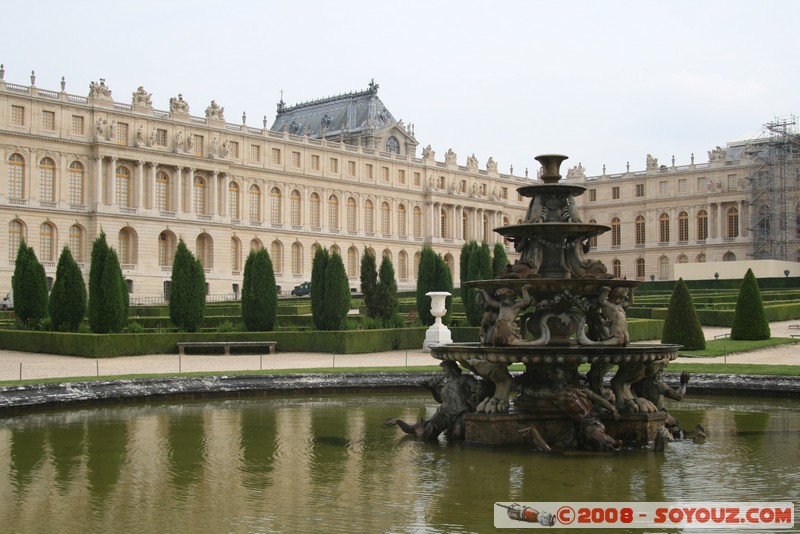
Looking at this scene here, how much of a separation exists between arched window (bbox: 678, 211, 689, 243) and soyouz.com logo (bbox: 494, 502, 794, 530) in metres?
74.2

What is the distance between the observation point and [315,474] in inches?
358

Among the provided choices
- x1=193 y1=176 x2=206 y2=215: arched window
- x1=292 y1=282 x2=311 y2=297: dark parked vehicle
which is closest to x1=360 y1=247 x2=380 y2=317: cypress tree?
x1=292 y1=282 x2=311 y2=297: dark parked vehicle

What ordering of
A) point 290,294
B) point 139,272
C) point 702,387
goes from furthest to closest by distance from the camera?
point 290,294 → point 139,272 → point 702,387

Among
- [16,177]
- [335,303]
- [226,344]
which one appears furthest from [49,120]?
[226,344]

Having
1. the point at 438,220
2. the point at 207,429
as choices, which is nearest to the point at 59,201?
the point at 438,220

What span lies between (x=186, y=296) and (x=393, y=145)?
49.8 meters

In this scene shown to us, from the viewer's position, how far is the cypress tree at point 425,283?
101 feet

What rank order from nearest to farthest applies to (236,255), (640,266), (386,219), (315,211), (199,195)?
(199,195) < (236,255) < (315,211) < (386,219) < (640,266)

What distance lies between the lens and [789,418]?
42.0 feet

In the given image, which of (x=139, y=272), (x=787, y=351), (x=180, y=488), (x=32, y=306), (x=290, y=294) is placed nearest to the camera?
(x=180, y=488)

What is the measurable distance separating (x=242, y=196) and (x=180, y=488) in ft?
178

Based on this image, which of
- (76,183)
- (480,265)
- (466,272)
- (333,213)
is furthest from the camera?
(333,213)

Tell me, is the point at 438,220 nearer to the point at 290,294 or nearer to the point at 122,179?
the point at 290,294

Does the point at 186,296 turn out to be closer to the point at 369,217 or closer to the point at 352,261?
the point at 352,261
